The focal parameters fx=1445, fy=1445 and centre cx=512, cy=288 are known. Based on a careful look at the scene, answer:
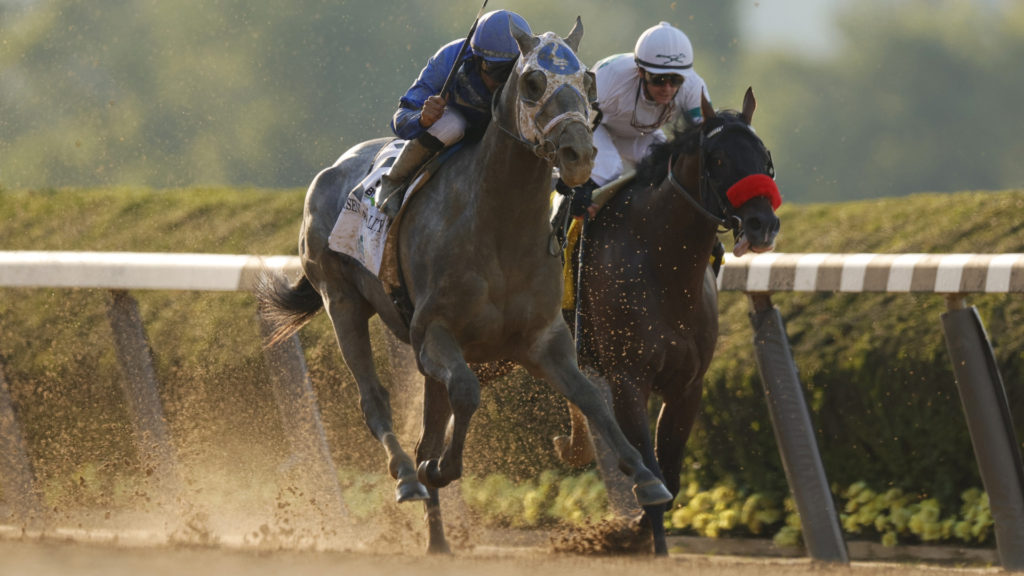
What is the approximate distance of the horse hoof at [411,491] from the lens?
4.30m

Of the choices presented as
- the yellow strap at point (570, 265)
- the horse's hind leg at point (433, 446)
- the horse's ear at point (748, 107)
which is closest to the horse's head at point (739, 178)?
the horse's ear at point (748, 107)

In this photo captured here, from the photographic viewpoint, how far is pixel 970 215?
6.39 meters

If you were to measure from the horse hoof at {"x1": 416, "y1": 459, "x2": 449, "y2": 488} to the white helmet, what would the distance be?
67.5 inches

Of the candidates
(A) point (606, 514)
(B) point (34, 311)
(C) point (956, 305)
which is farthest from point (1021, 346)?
(B) point (34, 311)

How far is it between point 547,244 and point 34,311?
442 cm

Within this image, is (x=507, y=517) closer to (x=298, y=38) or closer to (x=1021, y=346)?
(x=1021, y=346)

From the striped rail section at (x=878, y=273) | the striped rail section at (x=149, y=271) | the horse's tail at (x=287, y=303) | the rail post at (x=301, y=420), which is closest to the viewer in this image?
the striped rail section at (x=878, y=273)

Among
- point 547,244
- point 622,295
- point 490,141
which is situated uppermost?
point 490,141

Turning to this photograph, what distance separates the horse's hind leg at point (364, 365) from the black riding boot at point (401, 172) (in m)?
0.69

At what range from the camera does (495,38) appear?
13.5ft

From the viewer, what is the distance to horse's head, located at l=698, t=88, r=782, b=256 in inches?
177

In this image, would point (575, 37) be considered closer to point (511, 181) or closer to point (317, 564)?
point (511, 181)

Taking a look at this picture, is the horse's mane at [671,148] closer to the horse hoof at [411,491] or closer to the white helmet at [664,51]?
the white helmet at [664,51]

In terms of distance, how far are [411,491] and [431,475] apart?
4.2 inches
